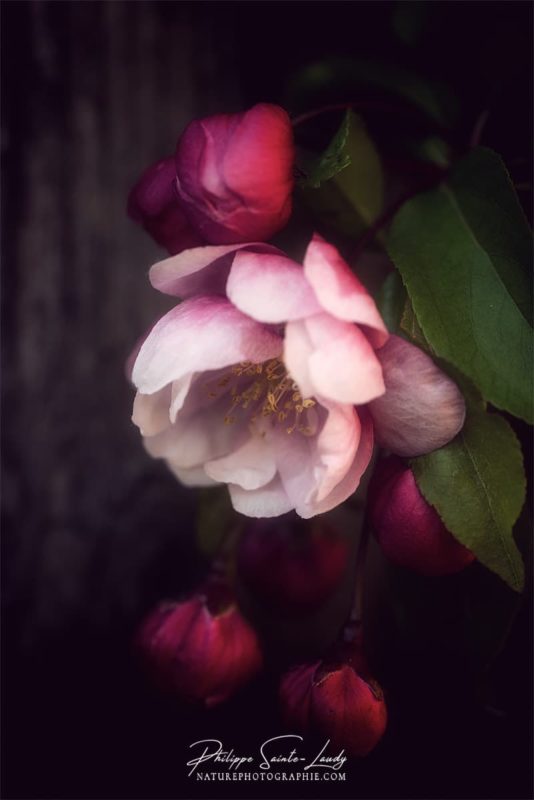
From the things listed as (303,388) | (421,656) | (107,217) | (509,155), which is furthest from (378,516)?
(107,217)

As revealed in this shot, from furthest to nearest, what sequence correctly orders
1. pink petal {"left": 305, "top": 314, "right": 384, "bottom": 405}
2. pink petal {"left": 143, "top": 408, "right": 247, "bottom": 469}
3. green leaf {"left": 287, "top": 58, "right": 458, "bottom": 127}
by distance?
green leaf {"left": 287, "top": 58, "right": 458, "bottom": 127}
pink petal {"left": 143, "top": 408, "right": 247, "bottom": 469}
pink petal {"left": 305, "top": 314, "right": 384, "bottom": 405}

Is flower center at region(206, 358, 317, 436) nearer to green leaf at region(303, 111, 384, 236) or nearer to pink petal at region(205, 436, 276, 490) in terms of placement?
pink petal at region(205, 436, 276, 490)

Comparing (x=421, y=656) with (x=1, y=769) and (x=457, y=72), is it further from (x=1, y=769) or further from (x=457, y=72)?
(x=457, y=72)

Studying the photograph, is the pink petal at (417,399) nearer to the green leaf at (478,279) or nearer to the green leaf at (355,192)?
the green leaf at (478,279)

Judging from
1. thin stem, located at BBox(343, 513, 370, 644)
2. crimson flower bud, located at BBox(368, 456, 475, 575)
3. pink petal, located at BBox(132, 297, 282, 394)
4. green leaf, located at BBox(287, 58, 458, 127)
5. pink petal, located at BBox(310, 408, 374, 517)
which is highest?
green leaf, located at BBox(287, 58, 458, 127)

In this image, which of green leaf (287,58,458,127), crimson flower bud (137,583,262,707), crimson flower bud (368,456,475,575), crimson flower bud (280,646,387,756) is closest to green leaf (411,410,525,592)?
crimson flower bud (368,456,475,575)
